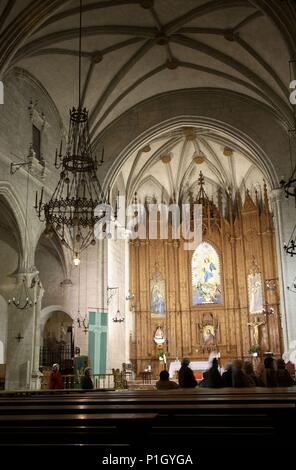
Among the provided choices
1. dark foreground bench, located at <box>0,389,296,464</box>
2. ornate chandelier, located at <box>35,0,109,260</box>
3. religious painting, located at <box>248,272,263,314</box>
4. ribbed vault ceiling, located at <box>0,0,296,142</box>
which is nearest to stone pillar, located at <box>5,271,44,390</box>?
ornate chandelier, located at <box>35,0,109,260</box>

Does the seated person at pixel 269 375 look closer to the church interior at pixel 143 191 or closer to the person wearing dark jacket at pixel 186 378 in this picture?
the church interior at pixel 143 191

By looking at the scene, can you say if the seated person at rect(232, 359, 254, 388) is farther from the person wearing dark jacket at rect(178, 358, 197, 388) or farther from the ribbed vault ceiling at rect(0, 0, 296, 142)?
the ribbed vault ceiling at rect(0, 0, 296, 142)

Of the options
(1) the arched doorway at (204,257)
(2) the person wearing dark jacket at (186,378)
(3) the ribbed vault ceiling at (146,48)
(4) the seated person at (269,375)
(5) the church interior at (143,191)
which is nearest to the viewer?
(4) the seated person at (269,375)

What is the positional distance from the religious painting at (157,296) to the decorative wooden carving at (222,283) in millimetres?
188

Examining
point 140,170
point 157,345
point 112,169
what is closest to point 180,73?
point 112,169

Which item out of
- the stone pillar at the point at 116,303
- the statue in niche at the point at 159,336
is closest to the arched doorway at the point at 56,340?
the stone pillar at the point at 116,303

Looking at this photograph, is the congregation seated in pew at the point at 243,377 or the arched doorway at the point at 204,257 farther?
the arched doorway at the point at 204,257

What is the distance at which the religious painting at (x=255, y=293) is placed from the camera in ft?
78.0

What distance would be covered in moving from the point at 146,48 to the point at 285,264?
8.68 meters

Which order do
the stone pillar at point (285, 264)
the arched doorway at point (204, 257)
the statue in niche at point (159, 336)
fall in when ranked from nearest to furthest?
the stone pillar at point (285, 264) → the arched doorway at point (204, 257) → the statue in niche at point (159, 336)

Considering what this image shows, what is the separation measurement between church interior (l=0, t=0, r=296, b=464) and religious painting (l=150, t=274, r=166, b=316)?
0.23 feet

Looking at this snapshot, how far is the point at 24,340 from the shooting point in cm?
1467

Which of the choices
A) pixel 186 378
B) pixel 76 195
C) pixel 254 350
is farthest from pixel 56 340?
pixel 186 378
